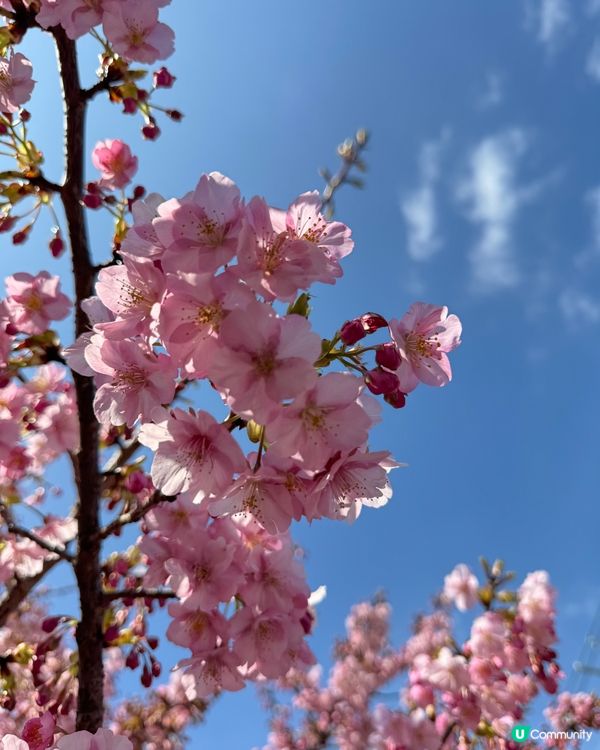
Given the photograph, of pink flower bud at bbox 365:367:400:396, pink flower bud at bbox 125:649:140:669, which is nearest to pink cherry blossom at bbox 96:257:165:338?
pink flower bud at bbox 365:367:400:396

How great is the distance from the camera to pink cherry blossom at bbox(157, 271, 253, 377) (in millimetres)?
1152

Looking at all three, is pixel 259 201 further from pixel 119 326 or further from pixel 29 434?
pixel 29 434

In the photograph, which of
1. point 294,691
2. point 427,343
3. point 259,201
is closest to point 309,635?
point 427,343

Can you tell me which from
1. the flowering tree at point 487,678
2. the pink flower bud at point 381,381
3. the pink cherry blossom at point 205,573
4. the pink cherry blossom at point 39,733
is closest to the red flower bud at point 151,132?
the pink cherry blossom at point 205,573

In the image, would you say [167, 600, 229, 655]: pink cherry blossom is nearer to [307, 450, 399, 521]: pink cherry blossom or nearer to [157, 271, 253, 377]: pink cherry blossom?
[307, 450, 399, 521]: pink cherry blossom

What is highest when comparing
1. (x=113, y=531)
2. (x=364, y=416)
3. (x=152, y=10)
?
(x=152, y=10)

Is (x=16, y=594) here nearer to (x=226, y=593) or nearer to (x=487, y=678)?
(x=226, y=593)

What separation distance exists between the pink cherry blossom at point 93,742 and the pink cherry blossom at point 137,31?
2.43 m

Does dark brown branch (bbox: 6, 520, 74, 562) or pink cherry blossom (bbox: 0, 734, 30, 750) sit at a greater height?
dark brown branch (bbox: 6, 520, 74, 562)

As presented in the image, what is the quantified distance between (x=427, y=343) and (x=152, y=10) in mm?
1822

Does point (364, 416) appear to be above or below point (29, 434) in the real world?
below

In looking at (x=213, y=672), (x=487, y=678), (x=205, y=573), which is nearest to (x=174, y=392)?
(x=205, y=573)

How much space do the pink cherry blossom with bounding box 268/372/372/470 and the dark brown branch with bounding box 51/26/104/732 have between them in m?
1.46

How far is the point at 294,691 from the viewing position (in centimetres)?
1152
